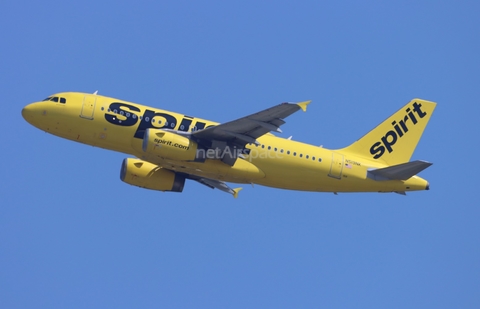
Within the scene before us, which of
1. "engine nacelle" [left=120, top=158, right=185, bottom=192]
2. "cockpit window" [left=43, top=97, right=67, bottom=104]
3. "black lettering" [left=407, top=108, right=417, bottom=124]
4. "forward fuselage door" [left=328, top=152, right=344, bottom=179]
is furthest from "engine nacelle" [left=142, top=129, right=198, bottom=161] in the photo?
"black lettering" [left=407, top=108, right=417, bottom=124]

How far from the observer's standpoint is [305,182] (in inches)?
1772

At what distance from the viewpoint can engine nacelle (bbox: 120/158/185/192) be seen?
47094mm

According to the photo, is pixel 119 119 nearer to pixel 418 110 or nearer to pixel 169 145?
pixel 169 145

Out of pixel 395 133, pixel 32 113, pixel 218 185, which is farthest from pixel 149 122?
pixel 395 133

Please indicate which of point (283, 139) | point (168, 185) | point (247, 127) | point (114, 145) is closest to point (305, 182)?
point (283, 139)

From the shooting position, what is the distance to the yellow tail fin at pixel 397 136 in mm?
47625

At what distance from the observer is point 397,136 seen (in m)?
48.2

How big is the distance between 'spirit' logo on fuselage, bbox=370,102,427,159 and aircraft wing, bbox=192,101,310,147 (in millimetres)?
9621

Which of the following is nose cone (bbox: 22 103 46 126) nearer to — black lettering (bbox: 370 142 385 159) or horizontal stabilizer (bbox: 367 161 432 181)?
horizontal stabilizer (bbox: 367 161 432 181)

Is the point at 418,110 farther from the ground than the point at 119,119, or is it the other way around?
the point at 418,110

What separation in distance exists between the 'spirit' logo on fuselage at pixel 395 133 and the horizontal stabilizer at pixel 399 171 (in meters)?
2.23

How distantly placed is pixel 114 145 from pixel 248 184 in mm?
8743

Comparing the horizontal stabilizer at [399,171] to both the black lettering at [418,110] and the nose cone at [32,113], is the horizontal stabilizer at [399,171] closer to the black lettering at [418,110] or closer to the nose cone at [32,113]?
Answer: the black lettering at [418,110]

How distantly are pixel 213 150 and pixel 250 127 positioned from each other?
9.11ft
